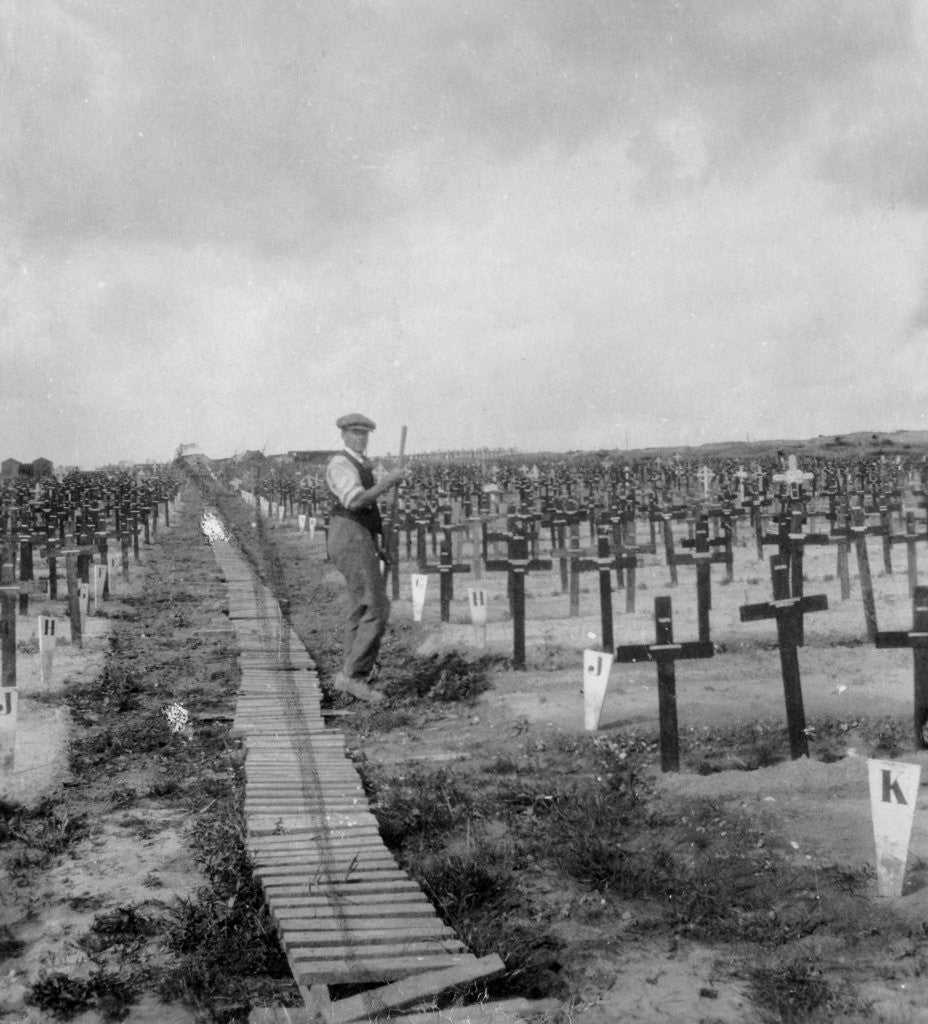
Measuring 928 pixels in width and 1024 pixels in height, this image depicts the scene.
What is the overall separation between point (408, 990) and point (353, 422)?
5.07 meters

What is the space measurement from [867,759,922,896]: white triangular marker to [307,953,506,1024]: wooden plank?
6.00 ft

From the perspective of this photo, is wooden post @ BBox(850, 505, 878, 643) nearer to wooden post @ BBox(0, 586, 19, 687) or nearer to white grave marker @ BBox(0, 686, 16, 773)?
white grave marker @ BBox(0, 686, 16, 773)

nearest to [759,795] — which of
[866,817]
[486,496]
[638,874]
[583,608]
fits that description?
[866,817]

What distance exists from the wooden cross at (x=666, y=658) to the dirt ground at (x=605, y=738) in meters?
0.21

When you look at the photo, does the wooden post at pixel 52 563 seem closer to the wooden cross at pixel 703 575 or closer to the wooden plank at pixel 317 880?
the wooden cross at pixel 703 575

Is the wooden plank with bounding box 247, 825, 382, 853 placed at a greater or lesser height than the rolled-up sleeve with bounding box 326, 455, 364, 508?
lesser

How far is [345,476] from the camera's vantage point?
790cm

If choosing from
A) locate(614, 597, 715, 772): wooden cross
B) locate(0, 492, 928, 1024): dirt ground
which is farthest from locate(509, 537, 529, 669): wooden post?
locate(614, 597, 715, 772): wooden cross

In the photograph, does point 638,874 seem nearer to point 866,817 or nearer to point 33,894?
point 866,817

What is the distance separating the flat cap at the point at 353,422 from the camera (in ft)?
25.9

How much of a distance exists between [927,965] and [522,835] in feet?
7.13

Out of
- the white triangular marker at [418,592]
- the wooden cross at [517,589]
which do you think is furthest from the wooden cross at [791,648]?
the white triangular marker at [418,592]

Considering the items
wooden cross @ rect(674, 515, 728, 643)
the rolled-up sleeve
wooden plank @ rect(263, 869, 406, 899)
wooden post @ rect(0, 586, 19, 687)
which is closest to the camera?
wooden plank @ rect(263, 869, 406, 899)

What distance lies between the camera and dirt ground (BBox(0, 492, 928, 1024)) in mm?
3781
